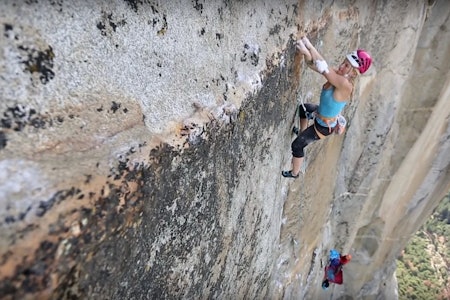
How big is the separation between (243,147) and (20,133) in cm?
153

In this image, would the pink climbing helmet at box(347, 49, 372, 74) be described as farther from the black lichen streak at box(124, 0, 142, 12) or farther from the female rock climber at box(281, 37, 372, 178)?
the black lichen streak at box(124, 0, 142, 12)

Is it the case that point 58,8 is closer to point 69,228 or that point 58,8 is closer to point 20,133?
point 20,133

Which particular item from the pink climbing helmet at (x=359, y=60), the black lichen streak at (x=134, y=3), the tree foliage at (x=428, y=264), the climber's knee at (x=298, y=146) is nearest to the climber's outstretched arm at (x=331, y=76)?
the pink climbing helmet at (x=359, y=60)

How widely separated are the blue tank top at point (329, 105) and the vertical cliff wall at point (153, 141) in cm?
27

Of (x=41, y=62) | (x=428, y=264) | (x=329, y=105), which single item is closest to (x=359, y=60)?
(x=329, y=105)

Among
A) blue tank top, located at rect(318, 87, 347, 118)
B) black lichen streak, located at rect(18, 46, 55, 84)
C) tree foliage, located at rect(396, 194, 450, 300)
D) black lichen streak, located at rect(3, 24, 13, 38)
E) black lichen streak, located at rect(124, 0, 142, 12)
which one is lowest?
tree foliage, located at rect(396, 194, 450, 300)

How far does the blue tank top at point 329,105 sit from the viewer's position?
9.70ft

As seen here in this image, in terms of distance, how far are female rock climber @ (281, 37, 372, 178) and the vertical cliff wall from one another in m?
0.13

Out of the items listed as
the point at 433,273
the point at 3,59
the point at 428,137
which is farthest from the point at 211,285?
the point at 433,273

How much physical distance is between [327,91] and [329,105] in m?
0.12

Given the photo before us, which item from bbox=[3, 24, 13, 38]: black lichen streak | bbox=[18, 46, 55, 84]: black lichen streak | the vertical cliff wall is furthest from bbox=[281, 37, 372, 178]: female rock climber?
bbox=[3, 24, 13, 38]: black lichen streak

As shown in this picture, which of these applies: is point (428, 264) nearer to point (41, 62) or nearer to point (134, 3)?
point (134, 3)

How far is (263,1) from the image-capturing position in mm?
2588

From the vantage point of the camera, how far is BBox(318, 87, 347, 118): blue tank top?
9.70 feet
